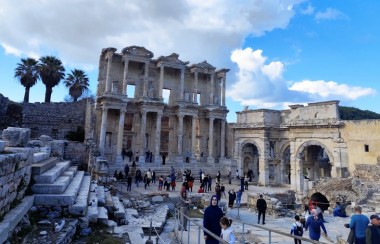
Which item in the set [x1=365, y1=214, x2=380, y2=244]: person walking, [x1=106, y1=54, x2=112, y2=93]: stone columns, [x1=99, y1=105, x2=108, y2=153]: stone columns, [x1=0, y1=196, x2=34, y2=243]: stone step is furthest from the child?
[x1=106, y1=54, x2=112, y2=93]: stone columns

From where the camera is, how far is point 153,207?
14.2 metres

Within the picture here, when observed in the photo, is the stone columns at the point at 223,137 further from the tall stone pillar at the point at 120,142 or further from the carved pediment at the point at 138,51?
the tall stone pillar at the point at 120,142

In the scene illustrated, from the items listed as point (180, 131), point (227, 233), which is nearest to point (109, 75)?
point (180, 131)

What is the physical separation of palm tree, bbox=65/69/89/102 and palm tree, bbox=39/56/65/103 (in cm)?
219

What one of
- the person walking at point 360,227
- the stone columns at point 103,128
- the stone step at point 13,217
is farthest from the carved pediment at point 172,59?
the person walking at point 360,227

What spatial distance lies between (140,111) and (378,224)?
82.5ft

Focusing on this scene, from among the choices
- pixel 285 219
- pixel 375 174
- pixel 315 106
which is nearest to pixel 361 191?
pixel 375 174

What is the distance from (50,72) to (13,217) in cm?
3093

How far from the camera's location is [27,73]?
32.1 metres

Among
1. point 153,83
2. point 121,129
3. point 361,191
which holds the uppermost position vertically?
point 153,83

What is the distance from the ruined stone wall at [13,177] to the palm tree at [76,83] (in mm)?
30421

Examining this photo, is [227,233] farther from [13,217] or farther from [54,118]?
[54,118]

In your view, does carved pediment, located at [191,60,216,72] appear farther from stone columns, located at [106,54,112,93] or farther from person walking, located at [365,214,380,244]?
person walking, located at [365,214,380,244]

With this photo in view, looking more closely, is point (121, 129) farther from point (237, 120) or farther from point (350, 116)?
point (350, 116)
